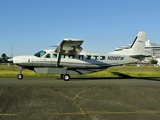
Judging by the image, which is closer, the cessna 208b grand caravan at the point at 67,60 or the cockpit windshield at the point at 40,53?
the cessna 208b grand caravan at the point at 67,60

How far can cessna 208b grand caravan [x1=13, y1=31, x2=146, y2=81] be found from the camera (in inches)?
779

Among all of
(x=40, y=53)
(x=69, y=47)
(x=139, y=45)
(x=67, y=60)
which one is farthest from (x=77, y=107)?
(x=139, y=45)

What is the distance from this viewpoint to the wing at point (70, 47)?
695 inches

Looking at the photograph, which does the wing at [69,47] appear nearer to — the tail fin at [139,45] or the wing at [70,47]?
the wing at [70,47]

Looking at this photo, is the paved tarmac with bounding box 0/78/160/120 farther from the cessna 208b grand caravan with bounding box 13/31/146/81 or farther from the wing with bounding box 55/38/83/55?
the cessna 208b grand caravan with bounding box 13/31/146/81

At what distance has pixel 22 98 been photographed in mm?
9086

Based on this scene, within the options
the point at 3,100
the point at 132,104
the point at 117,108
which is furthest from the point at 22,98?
the point at 132,104

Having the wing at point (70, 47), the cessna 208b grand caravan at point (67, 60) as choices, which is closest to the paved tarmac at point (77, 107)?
the wing at point (70, 47)

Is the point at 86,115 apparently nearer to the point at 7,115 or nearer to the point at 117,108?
the point at 117,108

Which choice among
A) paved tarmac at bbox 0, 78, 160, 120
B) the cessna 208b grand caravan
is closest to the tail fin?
the cessna 208b grand caravan

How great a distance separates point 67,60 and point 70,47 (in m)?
1.90

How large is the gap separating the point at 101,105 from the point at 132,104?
53.5 inches

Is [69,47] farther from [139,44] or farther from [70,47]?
[139,44]

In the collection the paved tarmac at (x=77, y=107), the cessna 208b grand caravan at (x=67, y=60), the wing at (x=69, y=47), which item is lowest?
the paved tarmac at (x=77, y=107)
